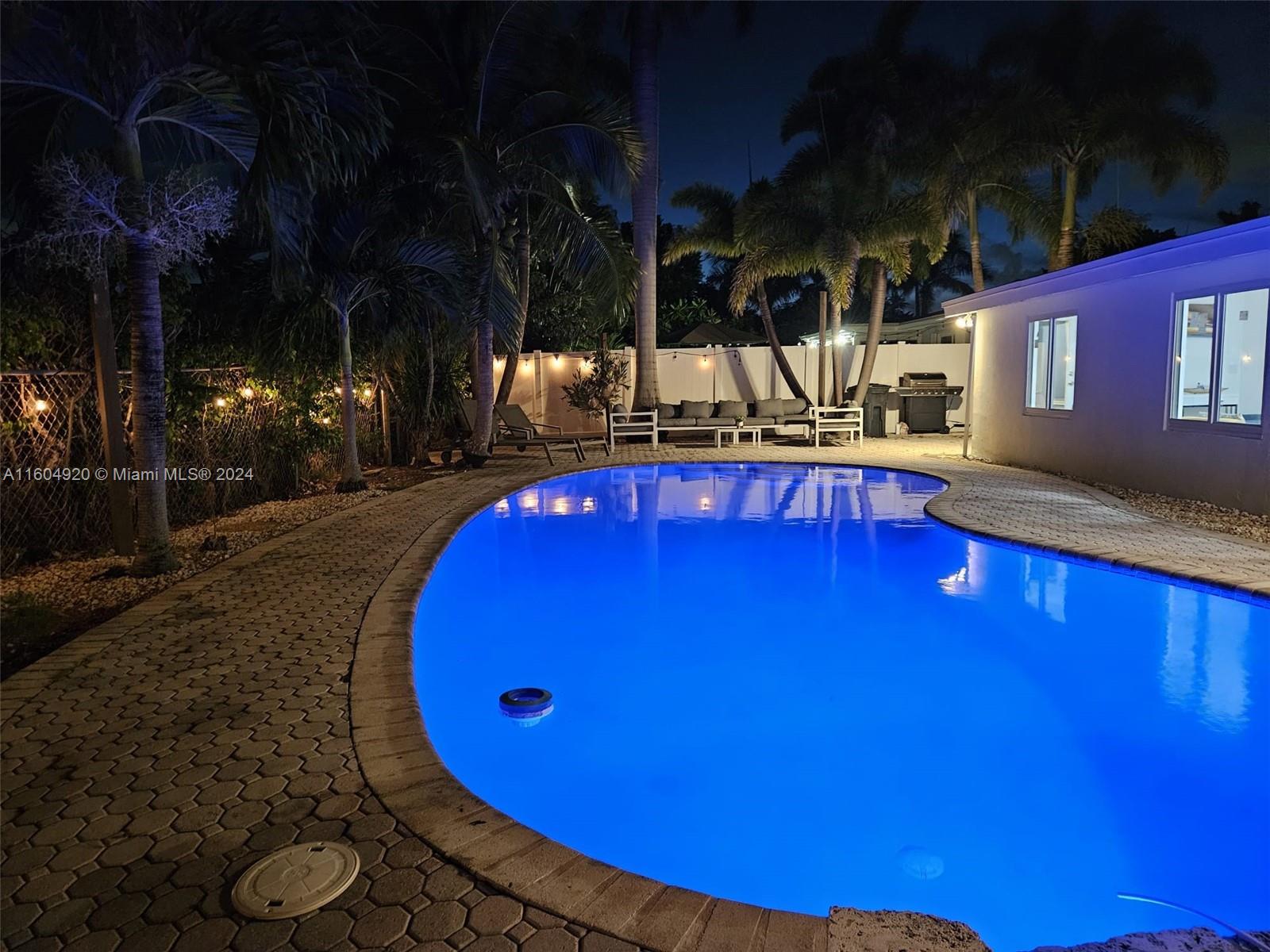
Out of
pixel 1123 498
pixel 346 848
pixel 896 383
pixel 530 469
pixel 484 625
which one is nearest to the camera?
pixel 346 848

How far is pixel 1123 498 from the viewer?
28.6 feet

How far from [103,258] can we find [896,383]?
1518cm

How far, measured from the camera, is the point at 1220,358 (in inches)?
302

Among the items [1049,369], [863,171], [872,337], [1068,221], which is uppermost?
[863,171]

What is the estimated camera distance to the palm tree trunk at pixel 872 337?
53.3ft

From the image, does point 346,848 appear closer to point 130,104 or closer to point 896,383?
point 130,104

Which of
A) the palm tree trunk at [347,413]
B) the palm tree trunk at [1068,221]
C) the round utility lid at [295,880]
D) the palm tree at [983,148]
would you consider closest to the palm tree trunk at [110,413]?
the palm tree trunk at [347,413]

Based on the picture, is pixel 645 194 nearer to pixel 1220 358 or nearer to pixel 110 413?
pixel 1220 358

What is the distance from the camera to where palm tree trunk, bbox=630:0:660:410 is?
15180mm

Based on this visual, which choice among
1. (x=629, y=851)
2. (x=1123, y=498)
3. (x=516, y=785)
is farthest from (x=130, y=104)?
(x=1123, y=498)

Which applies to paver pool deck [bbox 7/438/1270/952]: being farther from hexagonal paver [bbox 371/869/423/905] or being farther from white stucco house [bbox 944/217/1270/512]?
white stucco house [bbox 944/217/1270/512]

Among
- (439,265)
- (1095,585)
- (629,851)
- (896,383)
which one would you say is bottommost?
(629,851)

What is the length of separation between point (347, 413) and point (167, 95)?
4.55m

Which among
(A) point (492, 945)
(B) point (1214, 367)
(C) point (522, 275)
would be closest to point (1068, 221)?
(B) point (1214, 367)
